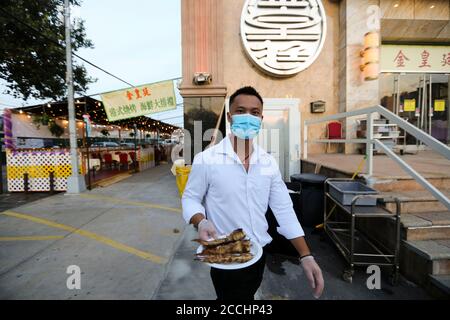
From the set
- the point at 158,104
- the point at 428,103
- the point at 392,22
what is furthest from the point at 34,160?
the point at 428,103

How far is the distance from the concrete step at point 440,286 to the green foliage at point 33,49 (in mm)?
15026

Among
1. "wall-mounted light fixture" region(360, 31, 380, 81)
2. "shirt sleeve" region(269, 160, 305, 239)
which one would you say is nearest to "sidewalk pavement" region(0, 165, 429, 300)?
"shirt sleeve" region(269, 160, 305, 239)

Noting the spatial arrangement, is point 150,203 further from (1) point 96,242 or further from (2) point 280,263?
(2) point 280,263

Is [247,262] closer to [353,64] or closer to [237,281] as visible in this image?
[237,281]

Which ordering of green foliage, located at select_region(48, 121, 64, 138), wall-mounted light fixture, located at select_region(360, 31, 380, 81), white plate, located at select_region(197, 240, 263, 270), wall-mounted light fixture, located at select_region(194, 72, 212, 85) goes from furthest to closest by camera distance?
1. green foliage, located at select_region(48, 121, 64, 138)
2. wall-mounted light fixture, located at select_region(194, 72, 212, 85)
3. wall-mounted light fixture, located at select_region(360, 31, 380, 81)
4. white plate, located at select_region(197, 240, 263, 270)

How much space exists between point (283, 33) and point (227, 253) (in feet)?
25.7

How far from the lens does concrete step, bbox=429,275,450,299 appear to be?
2.45m

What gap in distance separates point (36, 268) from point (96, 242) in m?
0.92

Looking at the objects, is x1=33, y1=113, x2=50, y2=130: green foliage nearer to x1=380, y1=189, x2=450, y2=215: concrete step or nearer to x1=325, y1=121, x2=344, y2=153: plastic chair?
x1=325, y1=121, x2=344, y2=153: plastic chair

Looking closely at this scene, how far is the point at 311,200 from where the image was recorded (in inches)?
175

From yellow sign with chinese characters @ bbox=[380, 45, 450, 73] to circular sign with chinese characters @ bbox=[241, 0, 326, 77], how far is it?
10.1ft

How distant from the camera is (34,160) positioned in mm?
8406

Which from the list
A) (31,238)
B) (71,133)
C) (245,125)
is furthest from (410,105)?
(71,133)

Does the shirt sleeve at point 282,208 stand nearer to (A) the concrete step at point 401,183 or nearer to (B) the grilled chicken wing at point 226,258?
(B) the grilled chicken wing at point 226,258
